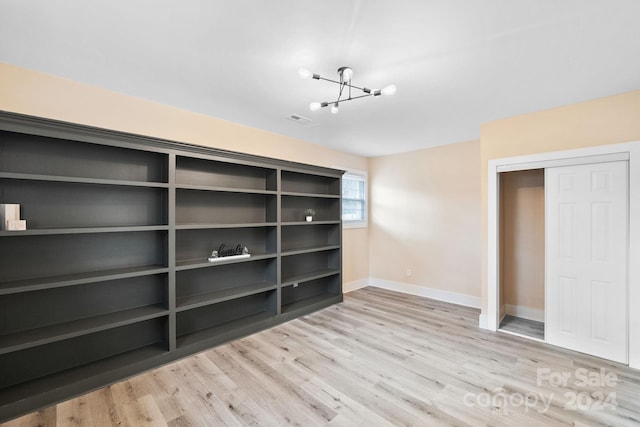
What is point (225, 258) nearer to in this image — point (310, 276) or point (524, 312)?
point (310, 276)

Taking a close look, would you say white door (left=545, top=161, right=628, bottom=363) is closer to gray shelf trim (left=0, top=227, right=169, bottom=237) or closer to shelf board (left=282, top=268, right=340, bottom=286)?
shelf board (left=282, top=268, right=340, bottom=286)

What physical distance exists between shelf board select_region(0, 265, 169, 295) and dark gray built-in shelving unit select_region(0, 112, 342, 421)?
12 mm

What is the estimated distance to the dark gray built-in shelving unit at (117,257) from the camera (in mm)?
2201

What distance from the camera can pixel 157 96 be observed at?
2840mm

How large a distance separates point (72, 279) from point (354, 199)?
4.40 metres

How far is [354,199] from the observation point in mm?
5621

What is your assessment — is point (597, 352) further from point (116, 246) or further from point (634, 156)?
point (116, 246)

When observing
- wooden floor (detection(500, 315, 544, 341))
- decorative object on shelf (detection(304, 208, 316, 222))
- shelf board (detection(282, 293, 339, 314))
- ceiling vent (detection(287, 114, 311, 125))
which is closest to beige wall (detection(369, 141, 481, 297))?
wooden floor (detection(500, 315, 544, 341))

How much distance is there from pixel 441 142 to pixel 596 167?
2045mm

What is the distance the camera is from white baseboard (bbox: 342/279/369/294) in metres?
5.26

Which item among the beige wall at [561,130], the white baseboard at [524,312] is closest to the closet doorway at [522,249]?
the white baseboard at [524,312]

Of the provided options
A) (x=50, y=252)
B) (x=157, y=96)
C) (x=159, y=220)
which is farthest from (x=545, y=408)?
(x=157, y=96)

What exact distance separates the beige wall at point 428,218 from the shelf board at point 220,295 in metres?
2.74

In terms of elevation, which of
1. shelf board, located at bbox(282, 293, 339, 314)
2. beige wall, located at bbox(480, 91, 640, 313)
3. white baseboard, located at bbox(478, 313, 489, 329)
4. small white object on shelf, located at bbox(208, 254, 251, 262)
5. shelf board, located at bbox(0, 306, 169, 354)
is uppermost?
beige wall, located at bbox(480, 91, 640, 313)
